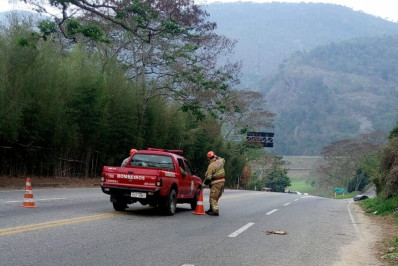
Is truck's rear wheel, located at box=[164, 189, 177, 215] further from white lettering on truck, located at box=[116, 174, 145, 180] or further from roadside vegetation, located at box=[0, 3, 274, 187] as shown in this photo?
roadside vegetation, located at box=[0, 3, 274, 187]

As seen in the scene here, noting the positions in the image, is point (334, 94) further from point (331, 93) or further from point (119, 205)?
point (119, 205)

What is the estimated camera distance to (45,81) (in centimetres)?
2117

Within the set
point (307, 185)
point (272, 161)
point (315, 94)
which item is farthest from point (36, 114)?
point (315, 94)

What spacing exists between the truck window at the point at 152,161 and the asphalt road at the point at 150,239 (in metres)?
1.32

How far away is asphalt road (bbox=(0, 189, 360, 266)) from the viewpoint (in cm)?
698

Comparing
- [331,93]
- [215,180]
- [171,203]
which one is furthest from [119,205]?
[331,93]

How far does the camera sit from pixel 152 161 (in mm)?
13133

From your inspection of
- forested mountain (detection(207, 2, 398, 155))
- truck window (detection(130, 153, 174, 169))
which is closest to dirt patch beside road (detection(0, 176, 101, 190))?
truck window (detection(130, 153, 174, 169))

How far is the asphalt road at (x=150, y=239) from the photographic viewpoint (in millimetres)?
6980

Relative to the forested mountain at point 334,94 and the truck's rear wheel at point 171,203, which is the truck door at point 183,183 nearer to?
the truck's rear wheel at point 171,203

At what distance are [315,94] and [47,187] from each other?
116 meters

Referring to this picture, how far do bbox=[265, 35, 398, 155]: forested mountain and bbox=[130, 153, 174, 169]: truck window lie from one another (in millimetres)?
83394

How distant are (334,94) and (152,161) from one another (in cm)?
12792

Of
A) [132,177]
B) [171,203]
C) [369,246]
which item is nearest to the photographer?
[369,246]
